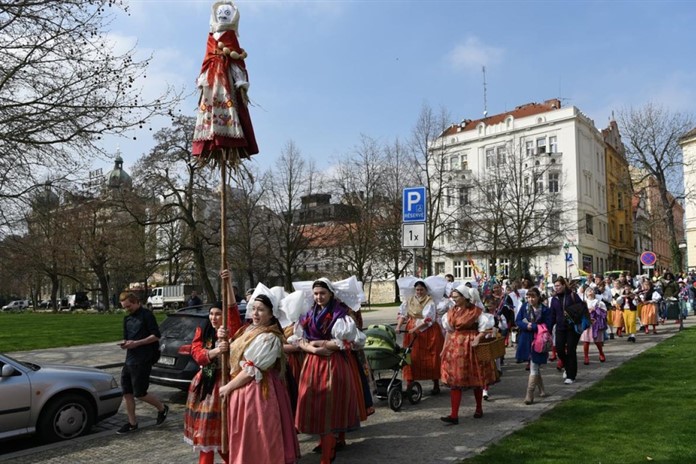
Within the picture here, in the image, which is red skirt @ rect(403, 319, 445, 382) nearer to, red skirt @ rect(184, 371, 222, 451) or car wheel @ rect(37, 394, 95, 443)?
red skirt @ rect(184, 371, 222, 451)

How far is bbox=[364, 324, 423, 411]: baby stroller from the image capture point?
29.3ft

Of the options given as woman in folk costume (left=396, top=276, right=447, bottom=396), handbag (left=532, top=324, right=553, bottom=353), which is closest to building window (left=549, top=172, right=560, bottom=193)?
handbag (left=532, top=324, right=553, bottom=353)

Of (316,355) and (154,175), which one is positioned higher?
(154,175)

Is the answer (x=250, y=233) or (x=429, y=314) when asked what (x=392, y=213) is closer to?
(x=250, y=233)

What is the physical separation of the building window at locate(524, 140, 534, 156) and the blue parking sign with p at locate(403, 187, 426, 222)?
157 feet

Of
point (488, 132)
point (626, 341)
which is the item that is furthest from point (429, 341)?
point (488, 132)

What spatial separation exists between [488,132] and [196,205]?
35.1m

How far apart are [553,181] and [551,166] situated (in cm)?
151

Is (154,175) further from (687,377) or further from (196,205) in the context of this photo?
(687,377)

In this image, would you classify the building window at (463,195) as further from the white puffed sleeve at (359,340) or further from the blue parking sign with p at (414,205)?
the white puffed sleeve at (359,340)

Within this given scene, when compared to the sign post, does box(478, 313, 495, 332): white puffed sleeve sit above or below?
below

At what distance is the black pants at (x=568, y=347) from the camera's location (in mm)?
10914

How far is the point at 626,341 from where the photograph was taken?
58.6ft

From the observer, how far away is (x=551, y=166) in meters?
56.4
